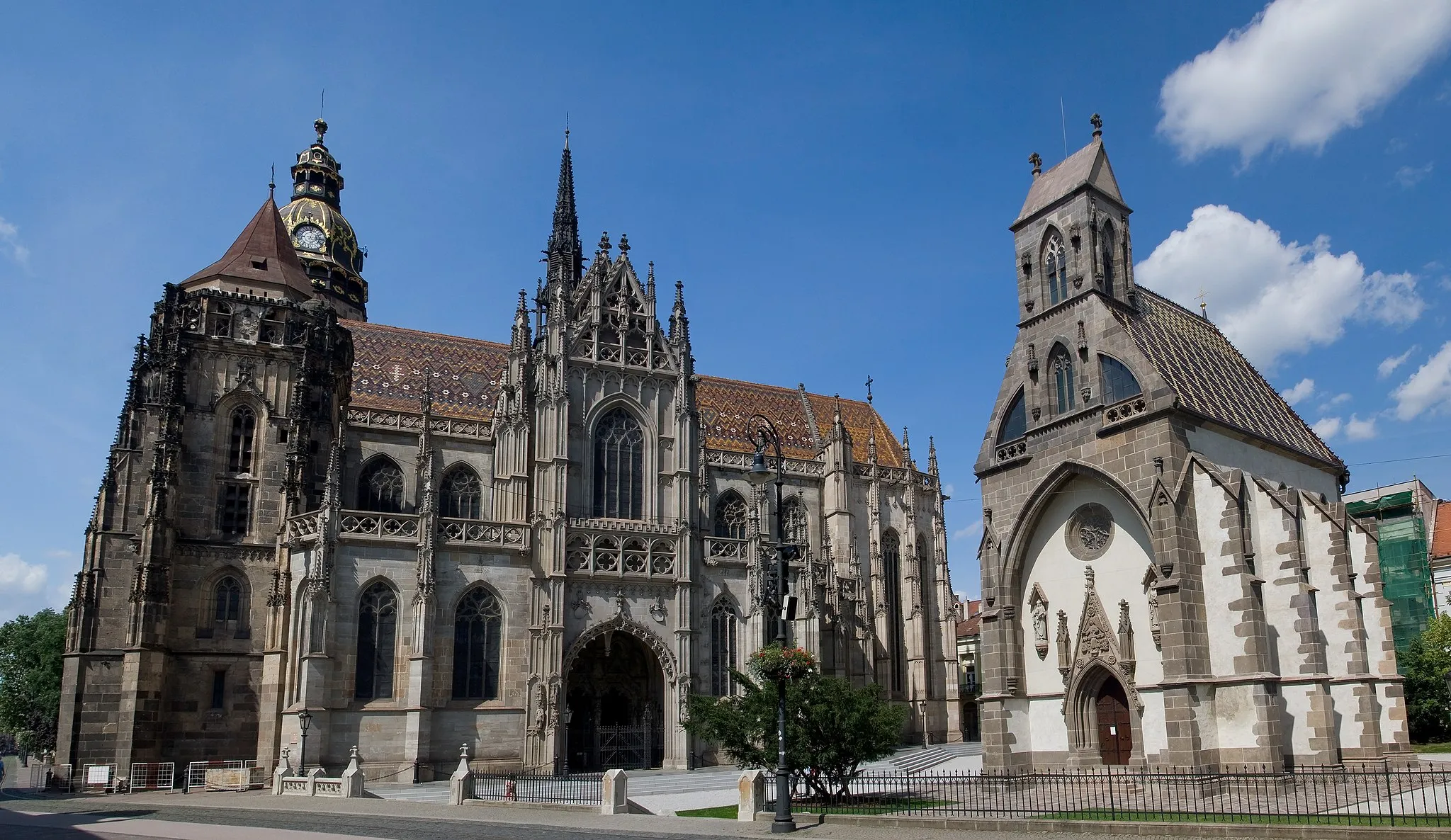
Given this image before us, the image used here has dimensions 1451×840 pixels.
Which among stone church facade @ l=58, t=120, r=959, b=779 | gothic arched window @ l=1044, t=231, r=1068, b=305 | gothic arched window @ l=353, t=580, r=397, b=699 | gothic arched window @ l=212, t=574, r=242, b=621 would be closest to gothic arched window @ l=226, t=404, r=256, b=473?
stone church facade @ l=58, t=120, r=959, b=779

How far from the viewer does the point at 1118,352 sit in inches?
988

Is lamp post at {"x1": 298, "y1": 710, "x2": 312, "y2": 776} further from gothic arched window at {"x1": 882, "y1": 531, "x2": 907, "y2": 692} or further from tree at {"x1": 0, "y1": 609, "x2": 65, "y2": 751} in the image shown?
tree at {"x1": 0, "y1": 609, "x2": 65, "y2": 751}

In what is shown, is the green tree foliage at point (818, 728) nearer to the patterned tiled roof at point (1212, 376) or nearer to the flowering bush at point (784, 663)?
the flowering bush at point (784, 663)

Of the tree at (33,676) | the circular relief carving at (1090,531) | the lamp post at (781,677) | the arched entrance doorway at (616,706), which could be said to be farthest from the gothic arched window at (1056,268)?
the tree at (33,676)

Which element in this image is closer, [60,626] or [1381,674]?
[1381,674]

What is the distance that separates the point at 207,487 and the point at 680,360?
56.3ft

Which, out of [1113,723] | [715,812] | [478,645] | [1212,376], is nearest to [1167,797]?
Answer: [1113,723]

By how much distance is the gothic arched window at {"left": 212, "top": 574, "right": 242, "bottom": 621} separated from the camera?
1419 inches

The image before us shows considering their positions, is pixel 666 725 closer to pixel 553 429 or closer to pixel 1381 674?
pixel 553 429

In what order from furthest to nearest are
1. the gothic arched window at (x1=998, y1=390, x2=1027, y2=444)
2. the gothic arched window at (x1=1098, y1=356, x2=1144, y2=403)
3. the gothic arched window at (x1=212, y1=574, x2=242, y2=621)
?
1. the gothic arched window at (x1=212, y1=574, x2=242, y2=621)
2. the gothic arched window at (x1=998, y1=390, x2=1027, y2=444)
3. the gothic arched window at (x1=1098, y1=356, x2=1144, y2=403)

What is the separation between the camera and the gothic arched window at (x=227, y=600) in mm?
36031

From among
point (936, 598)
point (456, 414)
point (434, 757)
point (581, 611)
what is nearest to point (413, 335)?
point (456, 414)

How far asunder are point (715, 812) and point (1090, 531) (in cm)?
1077

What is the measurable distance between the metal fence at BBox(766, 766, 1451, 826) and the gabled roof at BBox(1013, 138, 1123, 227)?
14247 millimetres
